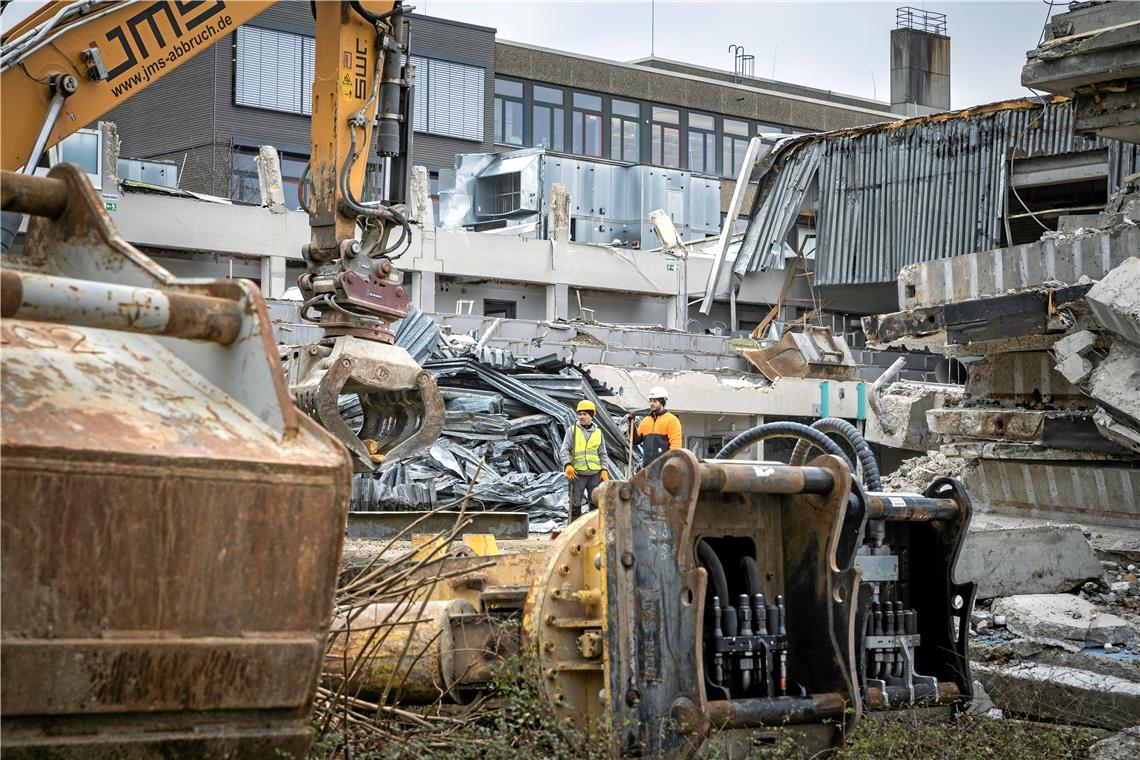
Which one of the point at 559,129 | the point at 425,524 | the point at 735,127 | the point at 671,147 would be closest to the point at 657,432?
the point at 425,524

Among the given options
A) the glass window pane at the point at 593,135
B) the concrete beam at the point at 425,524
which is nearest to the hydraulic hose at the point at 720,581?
the concrete beam at the point at 425,524

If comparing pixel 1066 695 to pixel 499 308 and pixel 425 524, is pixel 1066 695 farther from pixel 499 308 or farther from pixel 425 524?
pixel 499 308

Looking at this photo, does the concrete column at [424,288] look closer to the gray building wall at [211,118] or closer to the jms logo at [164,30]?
the gray building wall at [211,118]

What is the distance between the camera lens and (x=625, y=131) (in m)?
44.0

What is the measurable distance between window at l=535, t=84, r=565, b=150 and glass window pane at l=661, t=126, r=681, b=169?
3711 millimetres

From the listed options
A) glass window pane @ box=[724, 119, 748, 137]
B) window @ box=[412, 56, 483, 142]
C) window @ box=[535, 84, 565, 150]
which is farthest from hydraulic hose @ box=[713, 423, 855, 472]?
glass window pane @ box=[724, 119, 748, 137]

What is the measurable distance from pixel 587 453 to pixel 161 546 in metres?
11.2

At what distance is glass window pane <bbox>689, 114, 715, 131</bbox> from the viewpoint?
1783 inches

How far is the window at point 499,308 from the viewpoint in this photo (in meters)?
31.7

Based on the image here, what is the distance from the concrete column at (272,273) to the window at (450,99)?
12597mm

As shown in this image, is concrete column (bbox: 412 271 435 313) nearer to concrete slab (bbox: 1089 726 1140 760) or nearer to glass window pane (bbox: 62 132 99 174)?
glass window pane (bbox: 62 132 99 174)

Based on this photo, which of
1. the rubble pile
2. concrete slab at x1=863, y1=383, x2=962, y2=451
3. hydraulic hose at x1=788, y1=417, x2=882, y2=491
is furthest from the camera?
concrete slab at x1=863, y1=383, x2=962, y2=451

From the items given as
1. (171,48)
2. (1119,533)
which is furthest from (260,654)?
(1119,533)

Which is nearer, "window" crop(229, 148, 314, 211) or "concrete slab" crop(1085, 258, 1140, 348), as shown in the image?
"concrete slab" crop(1085, 258, 1140, 348)
